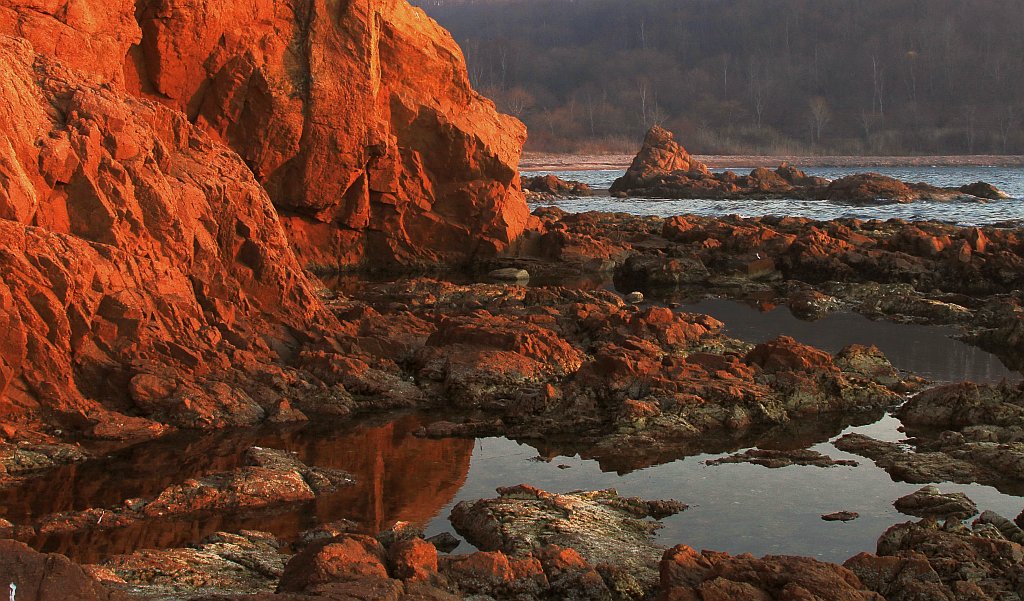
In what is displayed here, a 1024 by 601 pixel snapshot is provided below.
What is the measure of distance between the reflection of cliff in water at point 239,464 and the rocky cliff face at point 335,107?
833 centimetres

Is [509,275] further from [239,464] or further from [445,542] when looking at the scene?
[445,542]

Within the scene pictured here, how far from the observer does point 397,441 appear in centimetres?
1505

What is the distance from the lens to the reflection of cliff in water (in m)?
11.1

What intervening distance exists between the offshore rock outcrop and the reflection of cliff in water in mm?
49842

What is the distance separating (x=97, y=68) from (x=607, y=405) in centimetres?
1103

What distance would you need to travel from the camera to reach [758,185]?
68.4 m

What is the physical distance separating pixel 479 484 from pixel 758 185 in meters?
58.1

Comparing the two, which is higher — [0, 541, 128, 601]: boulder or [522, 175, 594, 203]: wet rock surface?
[0, 541, 128, 601]: boulder

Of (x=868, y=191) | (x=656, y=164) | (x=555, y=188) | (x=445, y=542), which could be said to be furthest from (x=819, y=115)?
(x=445, y=542)

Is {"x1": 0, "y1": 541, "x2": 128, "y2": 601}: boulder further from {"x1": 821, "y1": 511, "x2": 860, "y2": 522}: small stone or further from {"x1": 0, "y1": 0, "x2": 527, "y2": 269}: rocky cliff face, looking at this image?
{"x1": 0, "y1": 0, "x2": 527, "y2": 269}: rocky cliff face

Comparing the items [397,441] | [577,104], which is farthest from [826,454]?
[577,104]

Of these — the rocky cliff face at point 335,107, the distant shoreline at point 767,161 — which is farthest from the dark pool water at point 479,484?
the distant shoreline at point 767,161

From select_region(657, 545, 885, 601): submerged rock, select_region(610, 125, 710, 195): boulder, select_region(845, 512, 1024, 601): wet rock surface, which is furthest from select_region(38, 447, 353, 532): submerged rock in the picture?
select_region(610, 125, 710, 195): boulder

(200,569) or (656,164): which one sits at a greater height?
(200,569)
